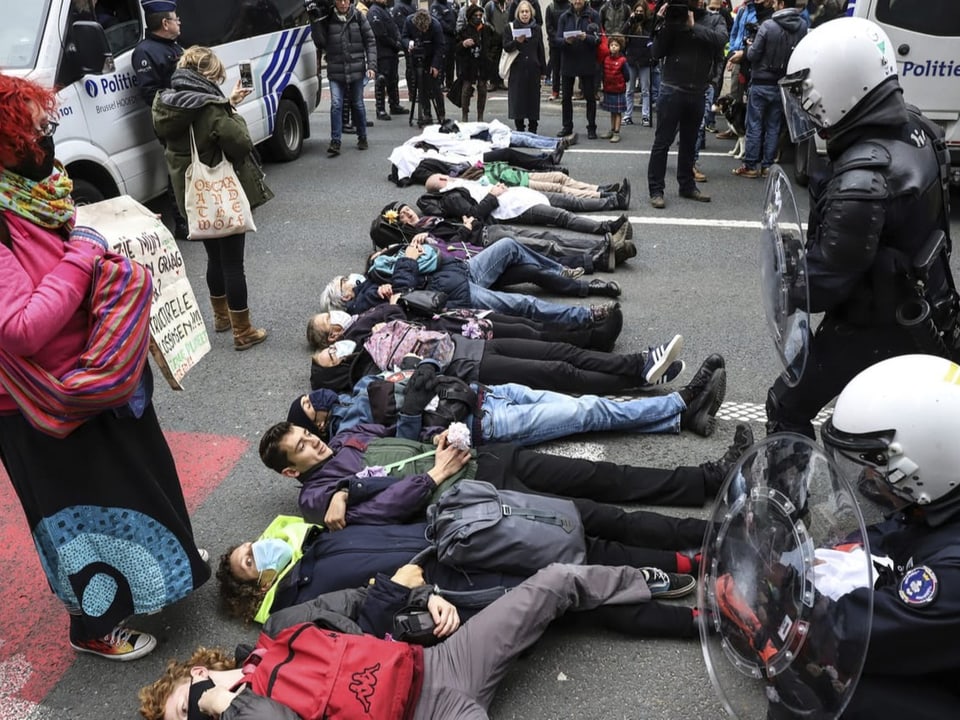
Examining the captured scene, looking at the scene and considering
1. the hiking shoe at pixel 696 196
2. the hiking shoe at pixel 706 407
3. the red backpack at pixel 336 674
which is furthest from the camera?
the hiking shoe at pixel 696 196

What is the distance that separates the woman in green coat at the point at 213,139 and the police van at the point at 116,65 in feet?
4.42

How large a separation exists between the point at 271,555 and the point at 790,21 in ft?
24.4

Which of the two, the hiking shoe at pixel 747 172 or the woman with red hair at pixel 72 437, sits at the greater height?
the woman with red hair at pixel 72 437

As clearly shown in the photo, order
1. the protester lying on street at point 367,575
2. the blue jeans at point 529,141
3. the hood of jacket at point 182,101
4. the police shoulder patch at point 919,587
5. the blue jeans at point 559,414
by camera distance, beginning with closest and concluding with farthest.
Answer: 1. the police shoulder patch at point 919,587
2. the protester lying on street at point 367,575
3. the blue jeans at point 559,414
4. the hood of jacket at point 182,101
5. the blue jeans at point 529,141

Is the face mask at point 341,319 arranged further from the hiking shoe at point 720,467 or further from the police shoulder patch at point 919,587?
the police shoulder patch at point 919,587

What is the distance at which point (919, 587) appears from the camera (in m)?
1.80

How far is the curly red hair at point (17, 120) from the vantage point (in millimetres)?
2135

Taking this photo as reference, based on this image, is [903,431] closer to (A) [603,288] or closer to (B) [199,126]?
(A) [603,288]

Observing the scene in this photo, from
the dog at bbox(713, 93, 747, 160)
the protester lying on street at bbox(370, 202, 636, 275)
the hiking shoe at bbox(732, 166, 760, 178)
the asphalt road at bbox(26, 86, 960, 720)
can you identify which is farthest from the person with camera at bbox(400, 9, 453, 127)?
the protester lying on street at bbox(370, 202, 636, 275)

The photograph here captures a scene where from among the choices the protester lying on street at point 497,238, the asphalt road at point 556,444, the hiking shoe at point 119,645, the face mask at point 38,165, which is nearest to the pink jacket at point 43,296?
the face mask at point 38,165

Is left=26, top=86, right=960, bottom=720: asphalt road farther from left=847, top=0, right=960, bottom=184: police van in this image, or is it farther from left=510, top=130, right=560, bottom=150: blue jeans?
left=847, top=0, right=960, bottom=184: police van

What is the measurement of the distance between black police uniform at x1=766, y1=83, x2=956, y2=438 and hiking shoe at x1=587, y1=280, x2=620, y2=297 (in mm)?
2765

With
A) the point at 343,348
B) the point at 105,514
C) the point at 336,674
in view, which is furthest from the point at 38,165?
the point at 343,348

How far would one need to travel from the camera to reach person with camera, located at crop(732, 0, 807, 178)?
25.9ft
